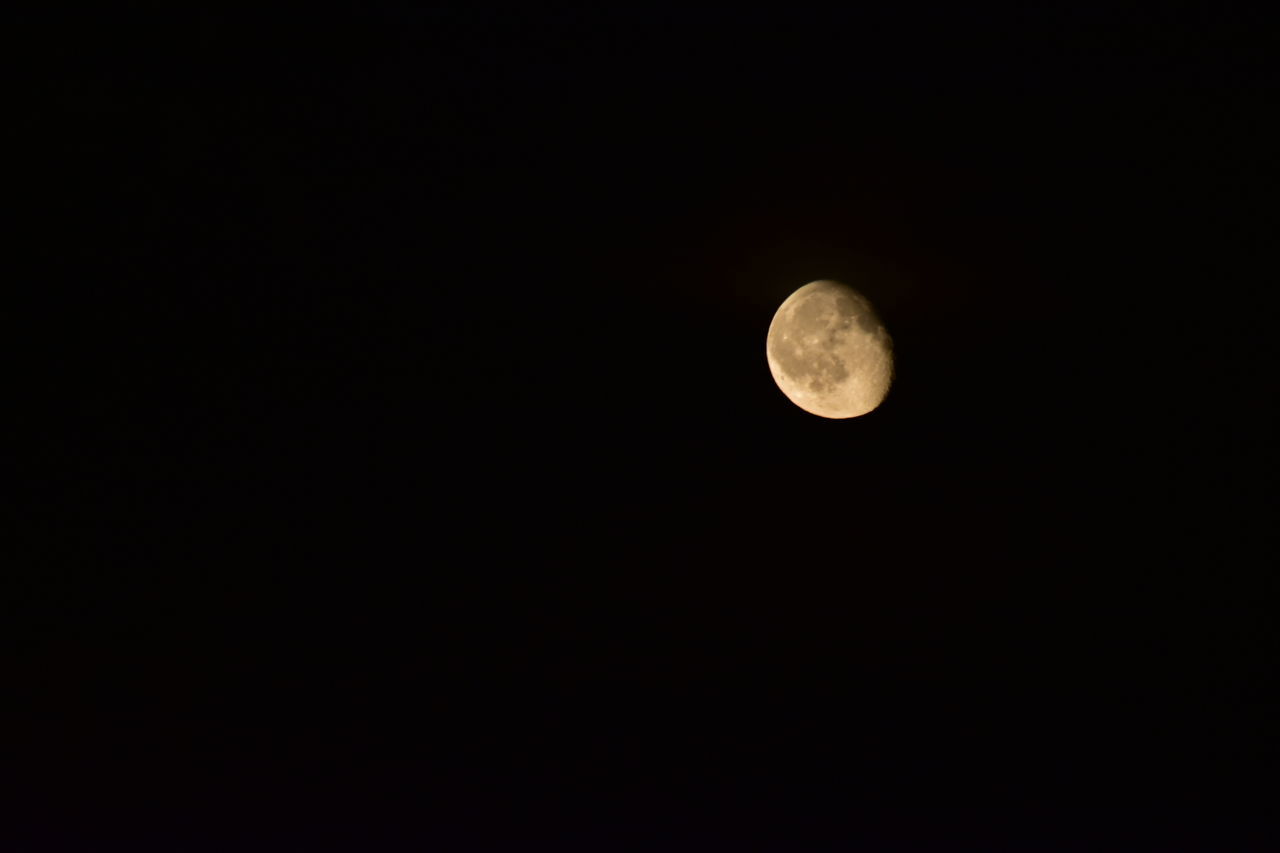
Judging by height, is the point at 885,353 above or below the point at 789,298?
below

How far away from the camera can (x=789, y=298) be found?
4.62 meters

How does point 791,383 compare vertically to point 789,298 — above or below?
below

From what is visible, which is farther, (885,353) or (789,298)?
(789,298)

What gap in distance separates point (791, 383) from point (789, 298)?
66 cm

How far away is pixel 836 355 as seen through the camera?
4.19 m

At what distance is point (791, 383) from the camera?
439cm

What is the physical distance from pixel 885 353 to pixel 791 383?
0.62m

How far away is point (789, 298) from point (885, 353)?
0.80 metres

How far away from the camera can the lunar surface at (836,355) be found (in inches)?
165

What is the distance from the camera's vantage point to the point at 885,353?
4.21 metres

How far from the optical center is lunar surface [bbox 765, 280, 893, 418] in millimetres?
4184
